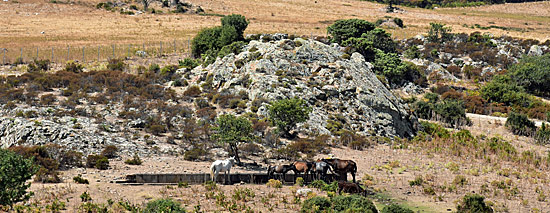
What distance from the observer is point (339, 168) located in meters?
24.2

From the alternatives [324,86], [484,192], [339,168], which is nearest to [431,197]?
[484,192]

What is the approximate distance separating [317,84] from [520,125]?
19.1m

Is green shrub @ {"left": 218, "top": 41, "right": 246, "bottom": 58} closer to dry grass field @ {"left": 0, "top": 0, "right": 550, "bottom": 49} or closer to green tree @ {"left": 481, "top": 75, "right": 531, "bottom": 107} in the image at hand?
dry grass field @ {"left": 0, "top": 0, "right": 550, "bottom": 49}

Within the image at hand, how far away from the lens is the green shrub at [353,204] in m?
17.8

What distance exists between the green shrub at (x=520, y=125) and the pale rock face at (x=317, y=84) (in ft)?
29.6

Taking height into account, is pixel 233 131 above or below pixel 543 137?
above

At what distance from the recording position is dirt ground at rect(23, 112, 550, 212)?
2102cm

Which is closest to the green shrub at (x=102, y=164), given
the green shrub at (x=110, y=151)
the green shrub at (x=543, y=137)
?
the green shrub at (x=110, y=151)

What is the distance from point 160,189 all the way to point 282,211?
21.1 ft

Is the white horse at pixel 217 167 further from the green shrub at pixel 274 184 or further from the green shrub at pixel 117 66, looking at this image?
the green shrub at pixel 117 66

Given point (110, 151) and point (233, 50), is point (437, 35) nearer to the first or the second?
point (233, 50)

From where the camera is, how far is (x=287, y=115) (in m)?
34.1

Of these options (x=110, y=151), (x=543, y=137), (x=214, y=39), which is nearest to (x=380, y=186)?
(x=110, y=151)

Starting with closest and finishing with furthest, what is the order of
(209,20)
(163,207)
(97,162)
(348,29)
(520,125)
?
(163,207)
(97,162)
(520,125)
(348,29)
(209,20)
